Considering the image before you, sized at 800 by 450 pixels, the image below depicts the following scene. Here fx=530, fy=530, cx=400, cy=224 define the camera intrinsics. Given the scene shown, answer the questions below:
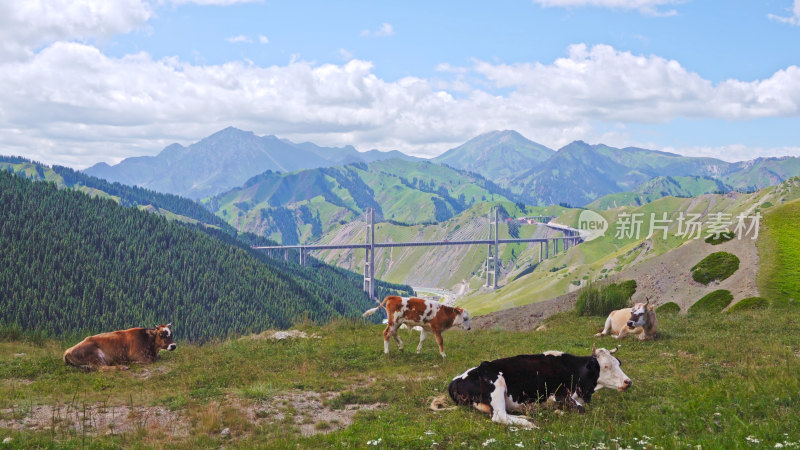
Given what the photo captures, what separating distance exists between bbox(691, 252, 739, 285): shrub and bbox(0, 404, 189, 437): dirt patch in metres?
41.9

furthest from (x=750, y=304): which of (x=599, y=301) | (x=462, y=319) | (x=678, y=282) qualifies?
(x=462, y=319)

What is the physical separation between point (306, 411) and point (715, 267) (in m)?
39.8

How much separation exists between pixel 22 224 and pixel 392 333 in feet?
707

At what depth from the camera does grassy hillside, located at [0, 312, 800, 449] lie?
11320 mm

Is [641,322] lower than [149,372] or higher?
higher

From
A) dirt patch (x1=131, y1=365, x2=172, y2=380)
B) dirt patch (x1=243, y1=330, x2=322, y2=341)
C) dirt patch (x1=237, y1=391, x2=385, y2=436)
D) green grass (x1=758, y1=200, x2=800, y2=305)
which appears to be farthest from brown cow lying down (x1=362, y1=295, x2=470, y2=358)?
green grass (x1=758, y1=200, x2=800, y2=305)

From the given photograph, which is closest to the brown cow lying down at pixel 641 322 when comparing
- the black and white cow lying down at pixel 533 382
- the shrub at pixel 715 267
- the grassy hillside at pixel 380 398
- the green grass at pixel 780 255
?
the grassy hillside at pixel 380 398

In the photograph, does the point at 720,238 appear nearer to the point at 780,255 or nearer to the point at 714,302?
the point at 780,255

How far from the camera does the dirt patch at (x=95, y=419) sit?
1327cm

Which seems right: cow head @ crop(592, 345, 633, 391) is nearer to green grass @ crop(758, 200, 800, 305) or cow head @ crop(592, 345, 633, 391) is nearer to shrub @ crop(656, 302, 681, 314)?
green grass @ crop(758, 200, 800, 305)

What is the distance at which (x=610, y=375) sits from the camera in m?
14.7

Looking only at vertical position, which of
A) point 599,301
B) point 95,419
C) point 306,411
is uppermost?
point 95,419

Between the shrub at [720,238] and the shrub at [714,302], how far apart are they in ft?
36.5

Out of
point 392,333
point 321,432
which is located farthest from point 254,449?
point 392,333
